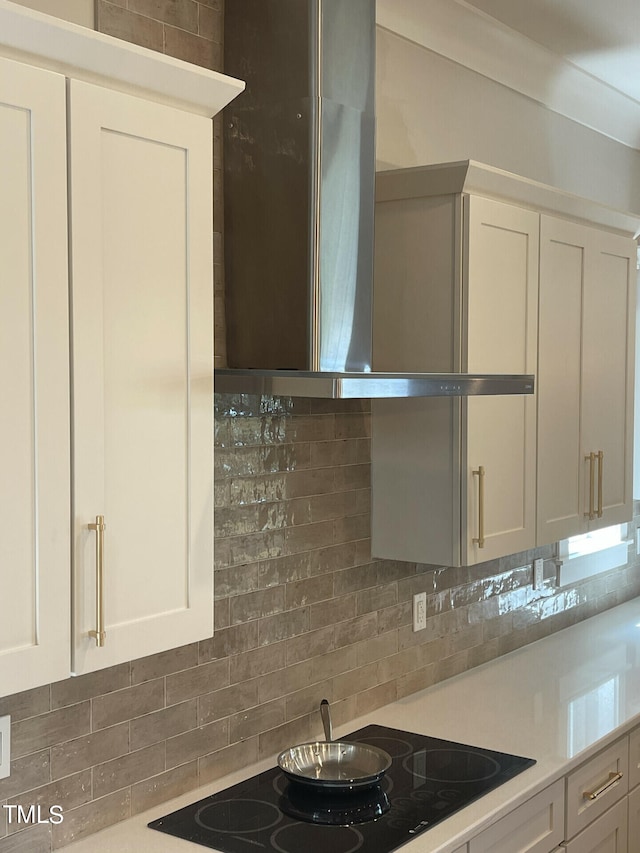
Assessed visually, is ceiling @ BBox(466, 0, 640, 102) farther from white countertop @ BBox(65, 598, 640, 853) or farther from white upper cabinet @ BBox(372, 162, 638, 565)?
white countertop @ BBox(65, 598, 640, 853)

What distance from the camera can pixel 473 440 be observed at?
2.48 meters

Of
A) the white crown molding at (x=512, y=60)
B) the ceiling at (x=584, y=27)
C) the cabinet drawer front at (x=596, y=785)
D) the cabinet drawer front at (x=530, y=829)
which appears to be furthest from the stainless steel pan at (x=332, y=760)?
the ceiling at (x=584, y=27)

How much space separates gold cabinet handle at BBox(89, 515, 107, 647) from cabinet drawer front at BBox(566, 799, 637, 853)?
1.49 m

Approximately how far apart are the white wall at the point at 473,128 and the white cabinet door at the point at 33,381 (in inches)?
57.6

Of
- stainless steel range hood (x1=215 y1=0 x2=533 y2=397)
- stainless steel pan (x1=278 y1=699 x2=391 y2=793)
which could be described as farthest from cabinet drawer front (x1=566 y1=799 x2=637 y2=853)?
stainless steel range hood (x1=215 y1=0 x2=533 y2=397)

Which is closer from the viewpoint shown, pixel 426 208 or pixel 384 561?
pixel 426 208

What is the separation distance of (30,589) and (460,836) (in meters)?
1.08

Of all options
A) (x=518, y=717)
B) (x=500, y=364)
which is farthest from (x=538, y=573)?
(x=500, y=364)

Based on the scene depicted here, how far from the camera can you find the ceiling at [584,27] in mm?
2969

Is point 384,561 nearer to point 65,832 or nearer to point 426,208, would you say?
point 426,208

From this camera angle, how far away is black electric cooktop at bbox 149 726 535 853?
1881 millimetres

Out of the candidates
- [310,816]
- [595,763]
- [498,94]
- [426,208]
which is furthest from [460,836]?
[498,94]

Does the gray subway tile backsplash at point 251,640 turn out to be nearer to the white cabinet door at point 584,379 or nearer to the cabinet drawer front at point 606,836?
the white cabinet door at point 584,379

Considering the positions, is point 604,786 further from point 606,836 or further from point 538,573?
point 538,573
